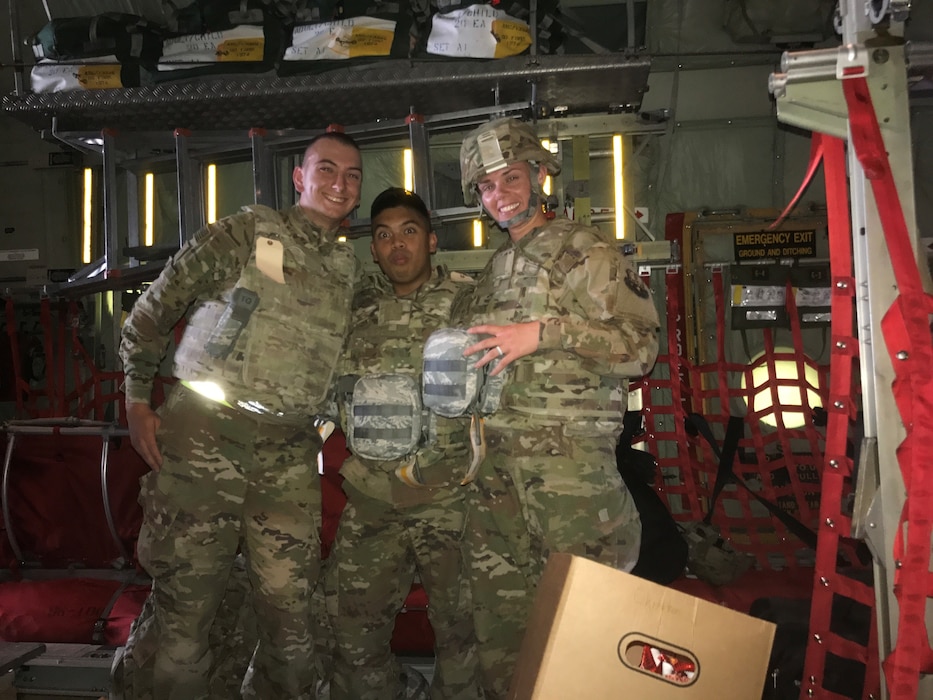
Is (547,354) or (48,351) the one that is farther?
(48,351)

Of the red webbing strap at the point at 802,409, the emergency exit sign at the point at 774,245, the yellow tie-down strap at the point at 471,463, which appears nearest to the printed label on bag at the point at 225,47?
the yellow tie-down strap at the point at 471,463

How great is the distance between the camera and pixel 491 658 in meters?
2.18

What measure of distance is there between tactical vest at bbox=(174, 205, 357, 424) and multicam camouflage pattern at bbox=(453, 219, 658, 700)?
645 millimetres

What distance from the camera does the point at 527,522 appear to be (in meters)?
2.15

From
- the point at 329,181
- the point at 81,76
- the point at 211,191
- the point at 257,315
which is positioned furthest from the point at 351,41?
the point at 257,315

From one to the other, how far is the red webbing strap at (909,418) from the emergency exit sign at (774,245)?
2.80 metres

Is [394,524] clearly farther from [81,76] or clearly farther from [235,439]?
[81,76]

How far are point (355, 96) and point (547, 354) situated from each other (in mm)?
2138

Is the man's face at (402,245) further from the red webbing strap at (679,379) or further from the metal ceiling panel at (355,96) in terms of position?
the red webbing strap at (679,379)

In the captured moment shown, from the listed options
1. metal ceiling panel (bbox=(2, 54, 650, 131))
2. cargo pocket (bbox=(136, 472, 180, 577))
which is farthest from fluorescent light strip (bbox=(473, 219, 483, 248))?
cargo pocket (bbox=(136, 472, 180, 577))

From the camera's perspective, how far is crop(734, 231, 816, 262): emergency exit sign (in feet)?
13.9

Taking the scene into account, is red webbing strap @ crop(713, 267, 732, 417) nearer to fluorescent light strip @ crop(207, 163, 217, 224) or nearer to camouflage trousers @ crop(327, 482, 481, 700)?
camouflage trousers @ crop(327, 482, 481, 700)

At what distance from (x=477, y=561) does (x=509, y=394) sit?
64 cm

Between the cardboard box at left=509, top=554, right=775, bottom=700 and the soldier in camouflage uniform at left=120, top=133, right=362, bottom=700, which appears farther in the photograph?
the soldier in camouflage uniform at left=120, top=133, right=362, bottom=700
